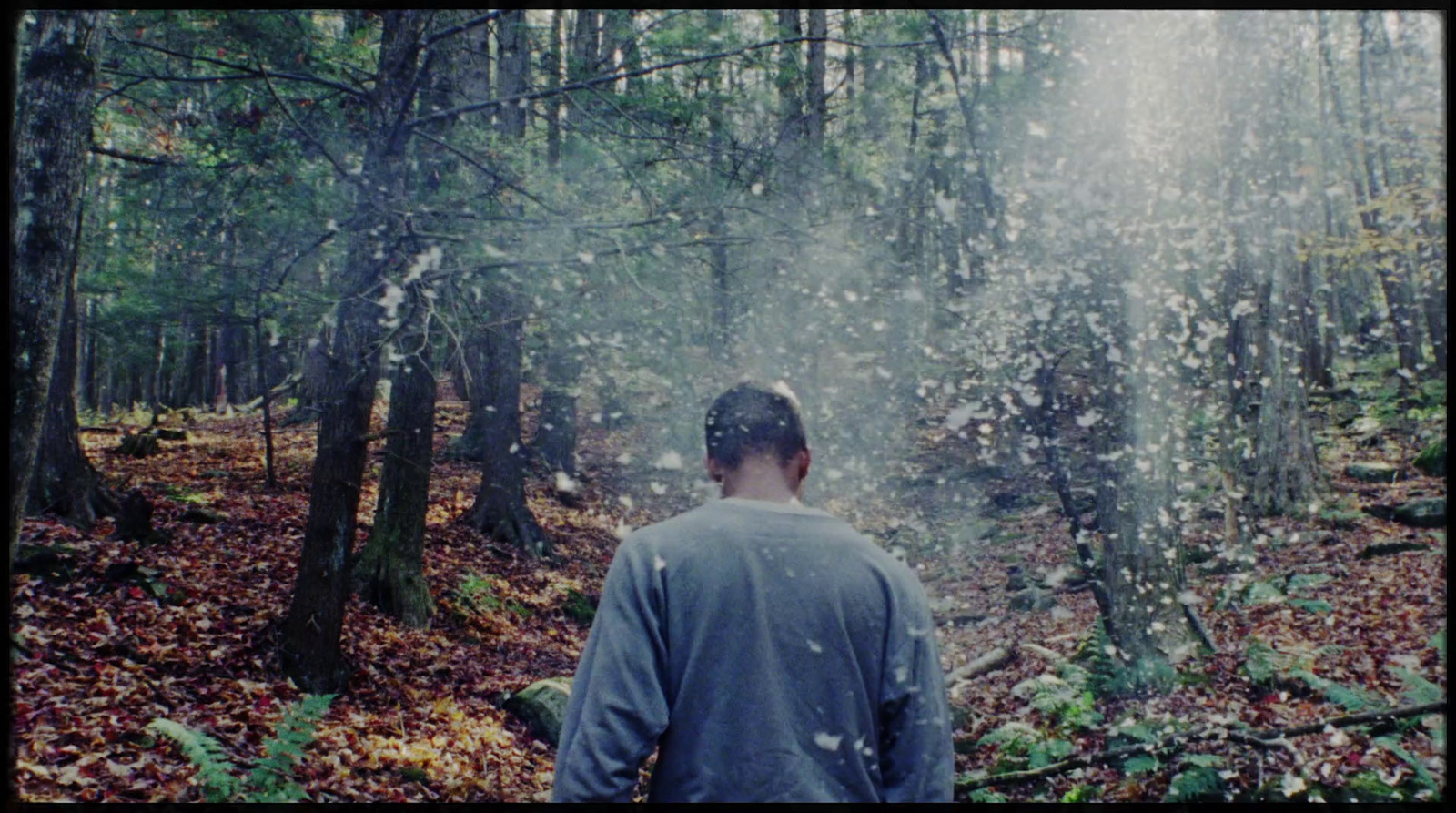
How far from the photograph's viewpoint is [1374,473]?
11.3 m

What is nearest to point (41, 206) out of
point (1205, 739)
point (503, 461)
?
point (1205, 739)

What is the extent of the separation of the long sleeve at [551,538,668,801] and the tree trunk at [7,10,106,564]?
3043mm

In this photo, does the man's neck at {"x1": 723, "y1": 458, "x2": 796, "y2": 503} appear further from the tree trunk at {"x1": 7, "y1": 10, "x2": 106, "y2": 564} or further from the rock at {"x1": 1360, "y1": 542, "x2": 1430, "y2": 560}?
the rock at {"x1": 1360, "y1": 542, "x2": 1430, "y2": 560}

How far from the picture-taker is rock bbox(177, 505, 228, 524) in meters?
8.09

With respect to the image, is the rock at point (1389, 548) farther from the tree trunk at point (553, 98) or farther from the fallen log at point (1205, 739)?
the tree trunk at point (553, 98)

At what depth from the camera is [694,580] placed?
6.78ft

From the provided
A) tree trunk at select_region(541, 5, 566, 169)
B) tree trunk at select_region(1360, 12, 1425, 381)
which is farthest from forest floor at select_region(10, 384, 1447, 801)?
tree trunk at select_region(1360, 12, 1425, 381)

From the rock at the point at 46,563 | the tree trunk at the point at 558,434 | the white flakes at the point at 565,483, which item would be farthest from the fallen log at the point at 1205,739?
the tree trunk at the point at 558,434

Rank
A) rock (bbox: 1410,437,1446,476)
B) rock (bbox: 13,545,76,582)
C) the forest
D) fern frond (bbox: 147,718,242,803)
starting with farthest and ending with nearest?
rock (bbox: 1410,437,1446,476), rock (bbox: 13,545,76,582), the forest, fern frond (bbox: 147,718,242,803)

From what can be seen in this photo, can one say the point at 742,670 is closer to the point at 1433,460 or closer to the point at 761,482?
the point at 761,482

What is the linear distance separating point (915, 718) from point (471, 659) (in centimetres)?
609

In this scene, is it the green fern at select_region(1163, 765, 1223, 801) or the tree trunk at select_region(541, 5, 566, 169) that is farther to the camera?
the tree trunk at select_region(541, 5, 566, 169)

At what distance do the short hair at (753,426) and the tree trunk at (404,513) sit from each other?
234 inches

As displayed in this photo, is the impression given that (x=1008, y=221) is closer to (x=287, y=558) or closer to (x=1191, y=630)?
(x=1191, y=630)
